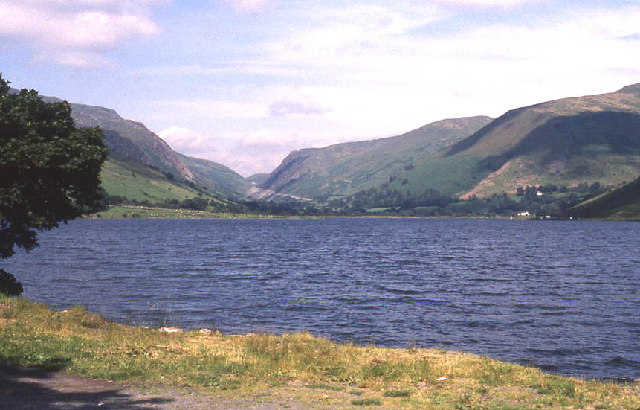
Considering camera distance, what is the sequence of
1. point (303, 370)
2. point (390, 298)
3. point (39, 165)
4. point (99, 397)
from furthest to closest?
point (390, 298) → point (39, 165) → point (303, 370) → point (99, 397)

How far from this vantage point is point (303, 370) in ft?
86.0

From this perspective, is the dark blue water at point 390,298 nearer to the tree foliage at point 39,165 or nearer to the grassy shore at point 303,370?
the grassy shore at point 303,370

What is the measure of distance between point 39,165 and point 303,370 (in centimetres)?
2486

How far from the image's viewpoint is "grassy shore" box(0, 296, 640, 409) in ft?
72.1

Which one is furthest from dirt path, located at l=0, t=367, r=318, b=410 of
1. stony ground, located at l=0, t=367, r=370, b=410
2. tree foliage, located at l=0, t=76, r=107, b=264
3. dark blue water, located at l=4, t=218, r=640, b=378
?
dark blue water, located at l=4, t=218, r=640, b=378

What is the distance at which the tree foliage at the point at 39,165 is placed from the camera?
39688mm

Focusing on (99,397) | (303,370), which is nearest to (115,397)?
(99,397)

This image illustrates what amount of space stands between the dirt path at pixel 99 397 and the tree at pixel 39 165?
20618mm

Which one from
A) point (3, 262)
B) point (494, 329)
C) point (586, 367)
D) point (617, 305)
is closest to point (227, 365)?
point (586, 367)

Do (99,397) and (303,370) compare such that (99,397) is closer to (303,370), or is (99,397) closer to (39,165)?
(303,370)

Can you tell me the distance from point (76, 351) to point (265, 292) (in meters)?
44.0

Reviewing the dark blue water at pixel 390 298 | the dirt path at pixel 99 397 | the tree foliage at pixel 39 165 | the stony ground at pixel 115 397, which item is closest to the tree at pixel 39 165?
the tree foliage at pixel 39 165

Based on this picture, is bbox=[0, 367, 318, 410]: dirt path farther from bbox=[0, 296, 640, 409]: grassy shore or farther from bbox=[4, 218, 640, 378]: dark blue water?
bbox=[4, 218, 640, 378]: dark blue water

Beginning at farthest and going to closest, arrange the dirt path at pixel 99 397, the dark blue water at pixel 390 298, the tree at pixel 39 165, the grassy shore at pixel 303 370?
1. the dark blue water at pixel 390 298
2. the tree at pixel 39 165
3. the grassy shore at pixel 303 370
4. the dirt path at pixel 99 397
